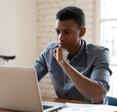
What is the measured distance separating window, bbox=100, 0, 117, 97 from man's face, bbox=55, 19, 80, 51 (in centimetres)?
163

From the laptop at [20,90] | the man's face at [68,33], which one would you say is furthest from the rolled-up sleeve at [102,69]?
the laptop at [20,90]

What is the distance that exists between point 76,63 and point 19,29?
1962 mm

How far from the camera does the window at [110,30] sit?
3.39 metres

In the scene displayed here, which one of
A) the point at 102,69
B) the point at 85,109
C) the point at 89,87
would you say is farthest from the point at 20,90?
the point at 102,69

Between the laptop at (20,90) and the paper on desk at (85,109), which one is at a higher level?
the laptop at (20,90)

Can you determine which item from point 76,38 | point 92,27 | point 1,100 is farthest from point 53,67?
point 92,27

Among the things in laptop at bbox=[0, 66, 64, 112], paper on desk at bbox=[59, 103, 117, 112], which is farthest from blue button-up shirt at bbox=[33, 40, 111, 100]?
laptop at bbox=[0, 66, 64, 112]

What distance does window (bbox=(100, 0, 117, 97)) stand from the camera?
134 inches

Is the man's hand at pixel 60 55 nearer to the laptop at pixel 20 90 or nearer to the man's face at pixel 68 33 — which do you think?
the man's face at pixel 68 33

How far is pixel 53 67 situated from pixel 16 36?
182cm

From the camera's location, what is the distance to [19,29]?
144 inches

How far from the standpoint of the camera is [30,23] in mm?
3840

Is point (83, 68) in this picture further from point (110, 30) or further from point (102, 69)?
point (110, 30)

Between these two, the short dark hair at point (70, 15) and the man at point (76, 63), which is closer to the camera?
the man at point (76, 63)
